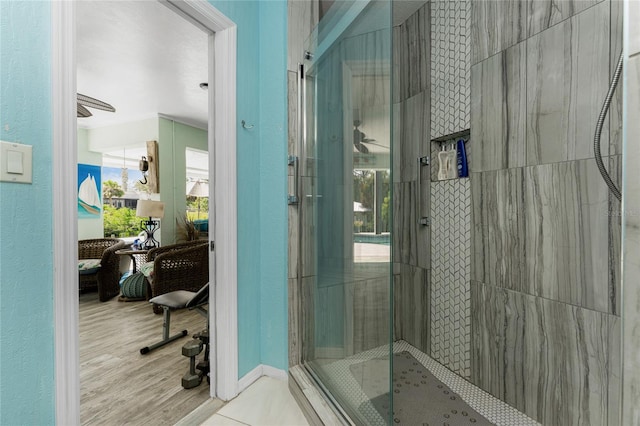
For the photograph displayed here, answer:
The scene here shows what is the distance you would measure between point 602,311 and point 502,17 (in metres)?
1.59

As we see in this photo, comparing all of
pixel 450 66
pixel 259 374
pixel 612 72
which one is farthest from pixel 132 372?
pixel 612 72

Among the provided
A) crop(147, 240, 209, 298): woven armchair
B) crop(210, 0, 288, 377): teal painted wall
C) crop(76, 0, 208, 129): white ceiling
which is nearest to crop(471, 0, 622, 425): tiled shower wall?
crop(210, 0, 288, 377): teal painted wall

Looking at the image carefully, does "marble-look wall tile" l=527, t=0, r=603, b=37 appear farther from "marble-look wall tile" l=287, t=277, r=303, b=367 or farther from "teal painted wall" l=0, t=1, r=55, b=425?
"teal painted wall" l=0, t=1, r=55, b=425

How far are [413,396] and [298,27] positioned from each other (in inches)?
90.1

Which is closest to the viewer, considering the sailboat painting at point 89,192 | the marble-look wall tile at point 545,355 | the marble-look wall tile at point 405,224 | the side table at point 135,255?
the marble-look wall tile at point 545,355

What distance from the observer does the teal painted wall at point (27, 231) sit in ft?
3.01

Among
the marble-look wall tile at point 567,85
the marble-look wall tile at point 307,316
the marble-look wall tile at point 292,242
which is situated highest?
the marble-look wall tile at point 567,85

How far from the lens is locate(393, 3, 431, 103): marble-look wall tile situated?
2.31 meters

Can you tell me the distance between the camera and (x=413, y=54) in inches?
96.1

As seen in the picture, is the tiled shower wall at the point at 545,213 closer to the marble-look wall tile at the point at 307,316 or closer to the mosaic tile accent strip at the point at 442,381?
the mosaic tile accent strip at the point at 442,381

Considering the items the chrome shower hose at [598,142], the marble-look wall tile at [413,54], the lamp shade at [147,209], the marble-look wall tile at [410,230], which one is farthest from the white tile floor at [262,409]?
the lamp shade at [147,209]

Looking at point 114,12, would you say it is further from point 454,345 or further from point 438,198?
point 454,345

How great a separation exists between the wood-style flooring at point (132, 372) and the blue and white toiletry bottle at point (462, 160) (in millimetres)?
2121

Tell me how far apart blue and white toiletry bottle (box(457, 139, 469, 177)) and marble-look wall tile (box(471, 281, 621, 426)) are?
2.35 feet
